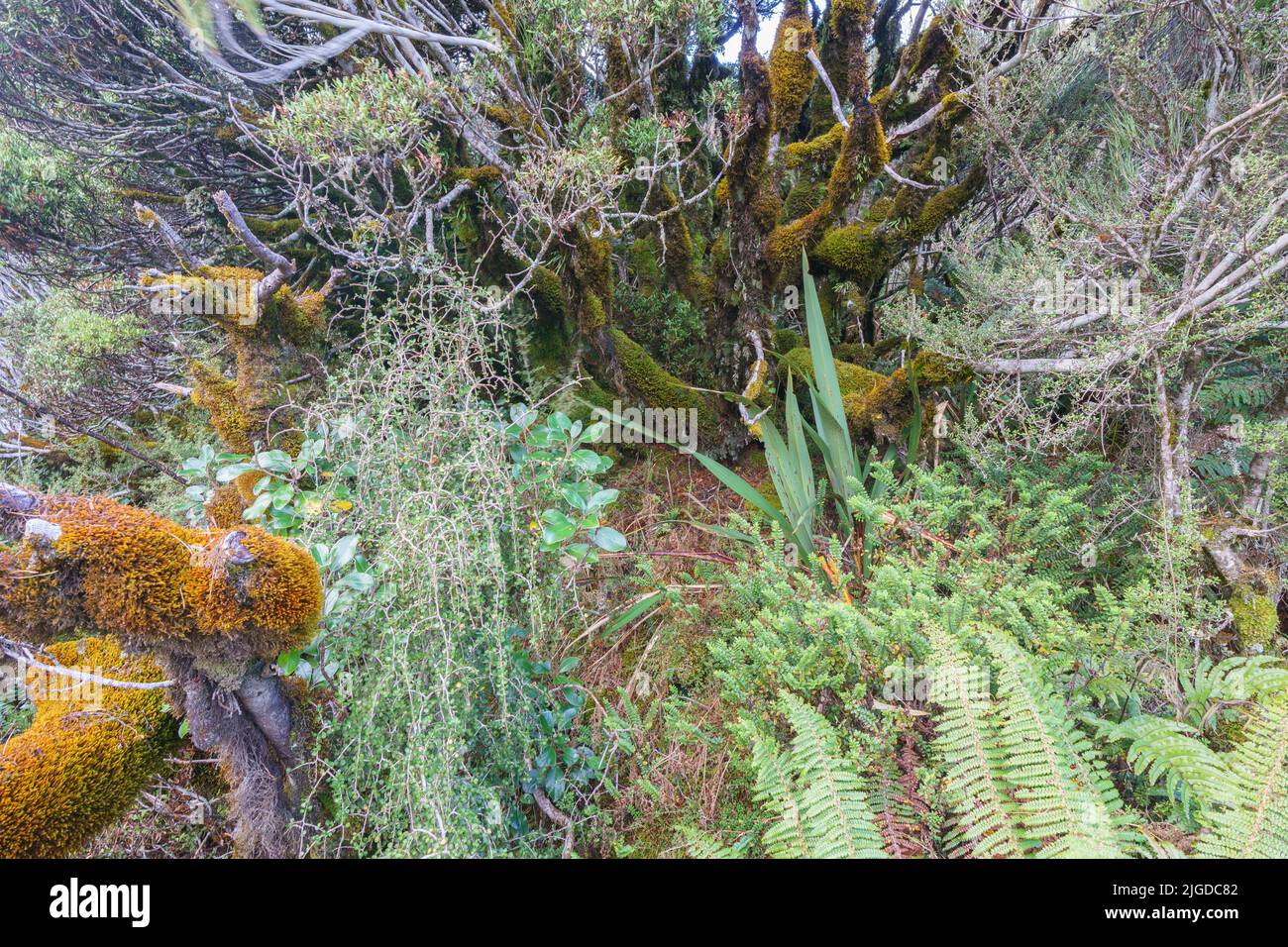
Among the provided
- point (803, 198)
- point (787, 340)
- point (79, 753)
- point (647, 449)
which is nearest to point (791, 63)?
point (803, 198)

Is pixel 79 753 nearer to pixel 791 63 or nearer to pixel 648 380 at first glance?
pixel 648 380

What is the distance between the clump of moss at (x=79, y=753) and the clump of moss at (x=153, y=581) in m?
0.20

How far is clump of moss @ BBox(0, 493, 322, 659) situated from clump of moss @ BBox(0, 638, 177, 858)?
20cm

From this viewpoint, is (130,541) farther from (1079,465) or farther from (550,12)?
(1079,465)

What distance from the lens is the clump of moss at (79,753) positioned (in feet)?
3.68

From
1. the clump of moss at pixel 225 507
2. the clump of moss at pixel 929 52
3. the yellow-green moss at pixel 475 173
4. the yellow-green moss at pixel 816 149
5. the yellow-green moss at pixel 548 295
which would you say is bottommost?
the clump of moss at pixel 225 507

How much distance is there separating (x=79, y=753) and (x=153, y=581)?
1.75 feet

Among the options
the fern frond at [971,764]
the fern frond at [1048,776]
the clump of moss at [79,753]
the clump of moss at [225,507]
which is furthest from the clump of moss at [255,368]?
the fern frond at [1048,776]

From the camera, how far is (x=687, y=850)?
1412 mm

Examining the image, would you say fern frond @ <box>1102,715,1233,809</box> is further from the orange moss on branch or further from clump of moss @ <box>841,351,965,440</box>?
the orange moss on branch

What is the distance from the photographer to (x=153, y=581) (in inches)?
41.6

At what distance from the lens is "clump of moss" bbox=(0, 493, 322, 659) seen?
3.21 feet

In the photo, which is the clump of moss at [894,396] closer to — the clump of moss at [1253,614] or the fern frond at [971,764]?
the clump of moss at [1253,614]

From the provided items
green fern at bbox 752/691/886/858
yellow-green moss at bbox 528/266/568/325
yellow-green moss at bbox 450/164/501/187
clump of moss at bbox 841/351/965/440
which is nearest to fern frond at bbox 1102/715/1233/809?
green fern at bbox 752/691/886/858
